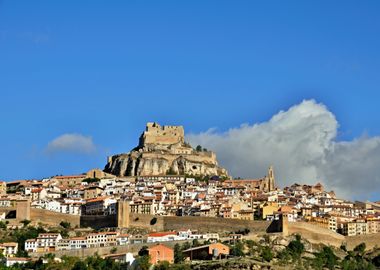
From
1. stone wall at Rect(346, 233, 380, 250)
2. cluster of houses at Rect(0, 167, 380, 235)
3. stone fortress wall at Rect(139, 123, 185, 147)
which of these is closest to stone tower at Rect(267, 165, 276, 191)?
cluster of houses at Rect(0, 167, 380, 235)

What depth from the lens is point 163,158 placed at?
89312 mm

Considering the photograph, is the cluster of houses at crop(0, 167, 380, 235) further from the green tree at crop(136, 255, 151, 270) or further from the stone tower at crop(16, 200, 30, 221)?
the green tree at crop(136, 255, 151, 270)

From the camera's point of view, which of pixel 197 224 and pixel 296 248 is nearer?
pixel 296 248

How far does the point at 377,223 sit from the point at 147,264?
895 inches

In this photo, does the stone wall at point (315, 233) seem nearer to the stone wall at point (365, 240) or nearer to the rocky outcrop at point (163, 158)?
the stone wall at point (365, 240)

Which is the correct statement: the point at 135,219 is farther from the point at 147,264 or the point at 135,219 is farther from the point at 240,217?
the point at 147,264

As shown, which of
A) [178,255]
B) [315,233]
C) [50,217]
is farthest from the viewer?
[50,217]

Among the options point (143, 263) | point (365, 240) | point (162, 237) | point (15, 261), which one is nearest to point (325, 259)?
point (365, 240)

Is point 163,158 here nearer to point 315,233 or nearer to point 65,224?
point 65,224

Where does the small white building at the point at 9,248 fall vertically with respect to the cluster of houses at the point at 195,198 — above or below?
below

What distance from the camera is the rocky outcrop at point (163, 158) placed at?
88.7 meters

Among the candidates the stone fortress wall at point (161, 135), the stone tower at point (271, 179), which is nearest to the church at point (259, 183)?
the stone tower at point (271, 179)

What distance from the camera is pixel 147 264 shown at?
58.4 metres

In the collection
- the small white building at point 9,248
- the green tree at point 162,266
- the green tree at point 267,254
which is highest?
the small white building at point 9,248
